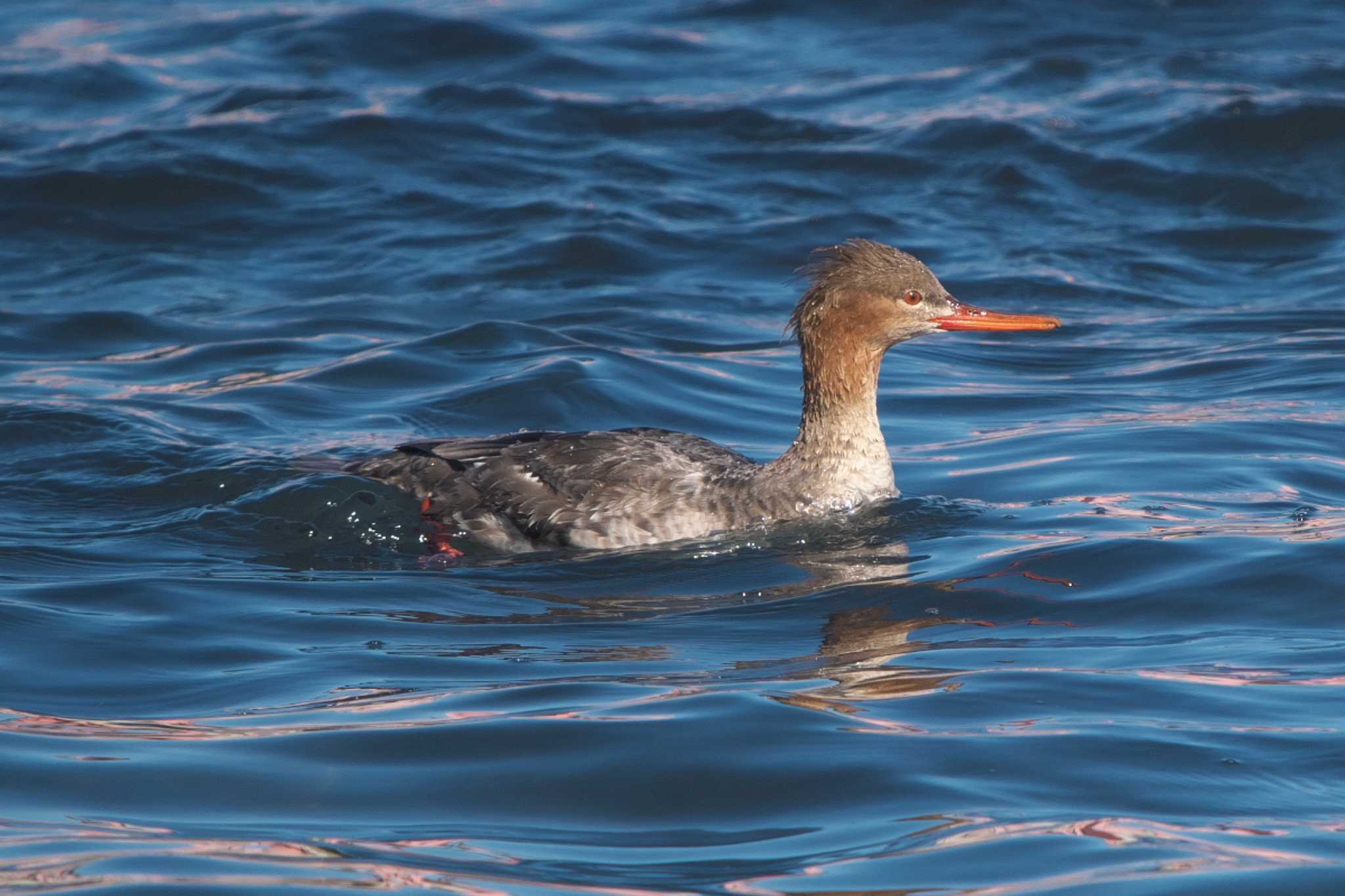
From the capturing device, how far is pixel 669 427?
1098cm

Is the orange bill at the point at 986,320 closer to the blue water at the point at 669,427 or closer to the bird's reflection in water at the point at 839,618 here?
the blue water at the point at 669,427

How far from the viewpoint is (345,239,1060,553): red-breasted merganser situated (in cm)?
842

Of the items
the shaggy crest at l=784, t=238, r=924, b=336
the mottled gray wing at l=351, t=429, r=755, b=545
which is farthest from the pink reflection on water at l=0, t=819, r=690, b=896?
the shaggy crest at l=784, t=238, r=924, b=336

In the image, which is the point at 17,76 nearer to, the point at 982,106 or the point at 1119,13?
the point at 982,106

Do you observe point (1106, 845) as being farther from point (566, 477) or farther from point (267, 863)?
point (566, 477)

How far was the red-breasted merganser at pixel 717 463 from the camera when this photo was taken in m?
8.42

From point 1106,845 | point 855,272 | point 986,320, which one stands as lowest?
point 1106,845

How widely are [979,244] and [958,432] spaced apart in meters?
4.62

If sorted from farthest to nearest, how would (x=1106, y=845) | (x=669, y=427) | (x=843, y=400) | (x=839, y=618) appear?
(x=669, y=427), (x=843, y=400), (x=839, y=618), (x=1106, y=845)

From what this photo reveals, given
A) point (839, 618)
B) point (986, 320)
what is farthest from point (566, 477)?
point (986, 320)

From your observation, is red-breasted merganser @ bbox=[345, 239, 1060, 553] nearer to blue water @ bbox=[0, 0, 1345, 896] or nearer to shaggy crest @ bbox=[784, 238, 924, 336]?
shaggy crest @ bbox=[784, 238, 924, 336]

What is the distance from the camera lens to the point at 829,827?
491 cm

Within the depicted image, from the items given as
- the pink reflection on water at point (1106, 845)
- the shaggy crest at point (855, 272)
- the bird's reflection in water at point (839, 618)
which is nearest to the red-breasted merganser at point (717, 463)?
the shaggy crest at point (855, 272)

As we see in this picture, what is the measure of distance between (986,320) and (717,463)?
147 centimetres
